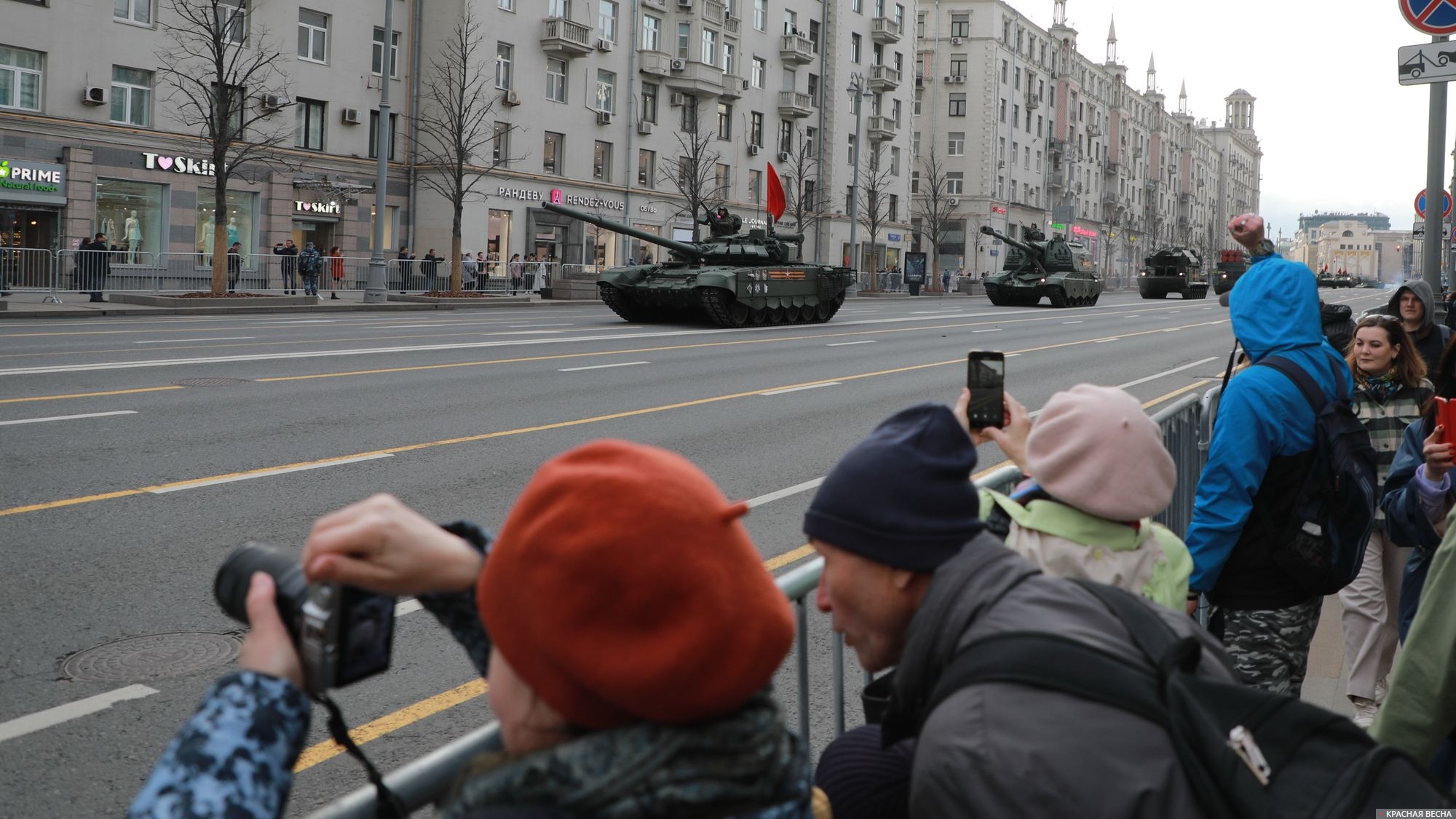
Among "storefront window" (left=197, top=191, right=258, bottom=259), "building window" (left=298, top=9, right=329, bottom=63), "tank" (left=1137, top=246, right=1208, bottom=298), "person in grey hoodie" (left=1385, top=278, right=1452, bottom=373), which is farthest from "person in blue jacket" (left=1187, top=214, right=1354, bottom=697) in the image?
"tank" (left=1137, top=246, right=1208, bottom=298)

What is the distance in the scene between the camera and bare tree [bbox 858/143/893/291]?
6875 centimetres

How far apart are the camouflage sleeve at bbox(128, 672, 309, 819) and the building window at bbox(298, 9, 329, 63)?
43.4m

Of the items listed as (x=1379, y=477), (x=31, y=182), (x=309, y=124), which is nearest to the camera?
(x=1379, y=477)

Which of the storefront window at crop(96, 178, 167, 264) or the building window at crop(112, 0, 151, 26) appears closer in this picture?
the building window at crop(112, 0, 151, 26)

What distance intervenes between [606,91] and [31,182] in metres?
23.2

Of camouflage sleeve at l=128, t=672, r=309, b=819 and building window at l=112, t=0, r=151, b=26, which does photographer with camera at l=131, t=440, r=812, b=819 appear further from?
building window at l=112, t=0, r=151, b=26

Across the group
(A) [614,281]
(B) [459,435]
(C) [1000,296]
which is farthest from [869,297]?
(B) [459,435]

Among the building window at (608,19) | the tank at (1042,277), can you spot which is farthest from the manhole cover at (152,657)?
the building window at (608,19)

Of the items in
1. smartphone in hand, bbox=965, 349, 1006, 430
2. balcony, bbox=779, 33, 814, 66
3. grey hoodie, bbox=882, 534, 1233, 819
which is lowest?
grey hoodie, bbox=882, 534, 1233, 819

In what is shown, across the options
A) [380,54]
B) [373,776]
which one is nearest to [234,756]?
[373,776]

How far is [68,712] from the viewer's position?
475 centimetres

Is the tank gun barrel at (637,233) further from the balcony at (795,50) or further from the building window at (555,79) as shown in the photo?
the balcony at (795,50)

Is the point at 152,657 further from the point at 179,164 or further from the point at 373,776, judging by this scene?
the point at 179,164

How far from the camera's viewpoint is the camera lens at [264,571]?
1.72m
